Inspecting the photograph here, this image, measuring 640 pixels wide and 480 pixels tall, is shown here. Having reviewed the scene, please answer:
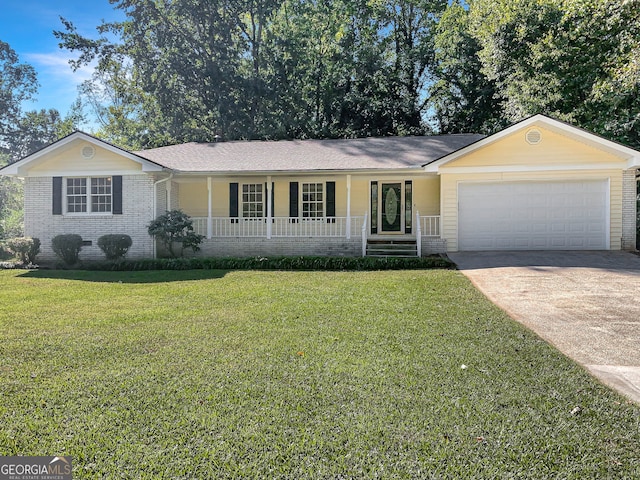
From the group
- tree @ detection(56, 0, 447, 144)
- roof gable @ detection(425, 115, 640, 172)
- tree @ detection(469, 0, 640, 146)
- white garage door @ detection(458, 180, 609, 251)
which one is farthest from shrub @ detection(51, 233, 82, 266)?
tree @ detection(469, 0, 640, 146)

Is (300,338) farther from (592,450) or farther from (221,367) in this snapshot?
(592,450)

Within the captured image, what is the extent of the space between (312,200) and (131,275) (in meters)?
6.99

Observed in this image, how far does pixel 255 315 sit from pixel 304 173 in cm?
852

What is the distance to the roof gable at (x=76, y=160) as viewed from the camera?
13344 mm

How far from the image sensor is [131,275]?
10.9 meters

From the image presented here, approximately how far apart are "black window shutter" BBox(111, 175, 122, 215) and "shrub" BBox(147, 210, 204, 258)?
1.28m

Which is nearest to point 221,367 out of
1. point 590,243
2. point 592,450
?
point 592,450

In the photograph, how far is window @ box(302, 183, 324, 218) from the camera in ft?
49.7

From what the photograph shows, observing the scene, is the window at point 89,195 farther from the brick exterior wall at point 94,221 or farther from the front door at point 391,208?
the front door at point 391,208

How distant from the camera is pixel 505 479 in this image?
7.45 ft

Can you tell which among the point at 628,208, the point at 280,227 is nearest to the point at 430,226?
the point at 280,227

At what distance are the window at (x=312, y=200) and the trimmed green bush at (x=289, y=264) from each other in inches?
149

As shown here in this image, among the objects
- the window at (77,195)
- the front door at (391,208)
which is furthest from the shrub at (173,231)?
the front door at (391,208)

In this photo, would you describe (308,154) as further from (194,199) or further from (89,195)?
(89,195)
